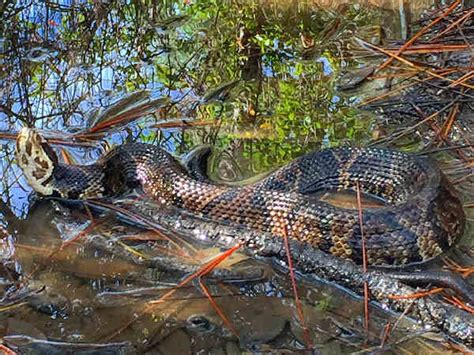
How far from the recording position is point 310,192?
15.4 ft

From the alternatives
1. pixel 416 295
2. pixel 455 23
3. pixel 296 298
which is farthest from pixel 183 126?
pixel 416 295

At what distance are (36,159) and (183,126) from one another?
3.88 ft

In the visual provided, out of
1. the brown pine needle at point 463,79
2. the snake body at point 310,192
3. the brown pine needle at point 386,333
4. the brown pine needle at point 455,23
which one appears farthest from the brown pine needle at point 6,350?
the brown pine needle at point 455,23

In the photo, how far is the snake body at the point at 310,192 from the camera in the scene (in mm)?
3861

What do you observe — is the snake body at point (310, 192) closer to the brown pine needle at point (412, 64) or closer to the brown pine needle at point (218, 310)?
the brown pine needle at point (218, 310)

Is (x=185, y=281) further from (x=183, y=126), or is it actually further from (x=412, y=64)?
(x=412, y=64)

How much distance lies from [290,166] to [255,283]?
1.16m

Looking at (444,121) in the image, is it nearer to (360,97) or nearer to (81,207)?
(360,97)

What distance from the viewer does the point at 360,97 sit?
554 cm

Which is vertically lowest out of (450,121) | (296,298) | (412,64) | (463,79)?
(296,298)

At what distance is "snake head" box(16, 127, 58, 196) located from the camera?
4.43 m

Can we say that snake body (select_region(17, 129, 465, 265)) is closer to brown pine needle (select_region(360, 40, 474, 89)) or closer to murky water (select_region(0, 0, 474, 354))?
murky water (select_region(0, 0, 474, 354))

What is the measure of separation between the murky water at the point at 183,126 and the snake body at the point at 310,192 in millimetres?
170

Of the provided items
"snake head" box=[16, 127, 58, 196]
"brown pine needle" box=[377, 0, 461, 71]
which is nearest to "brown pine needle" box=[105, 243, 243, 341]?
"snake head" box=[16, 127, 58, 196]
